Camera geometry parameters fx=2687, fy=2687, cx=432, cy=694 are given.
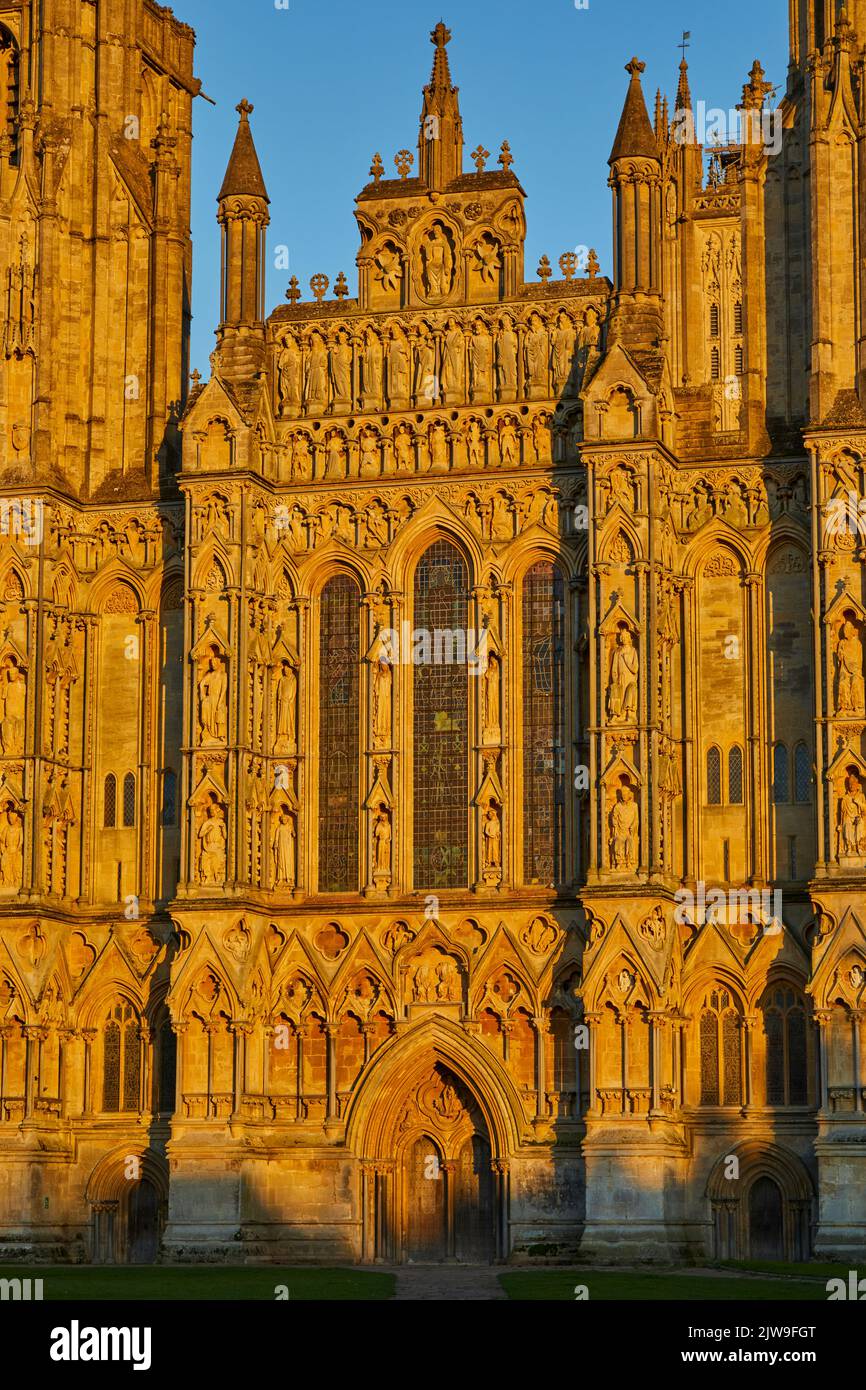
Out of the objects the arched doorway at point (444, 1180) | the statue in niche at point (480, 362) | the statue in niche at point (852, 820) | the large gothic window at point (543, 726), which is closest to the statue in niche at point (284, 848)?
the large gothic window at point (543, 726)

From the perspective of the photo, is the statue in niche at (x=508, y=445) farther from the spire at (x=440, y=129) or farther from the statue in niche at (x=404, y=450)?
the spire at (x=440, y=129)

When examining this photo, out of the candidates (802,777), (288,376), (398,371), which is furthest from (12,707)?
(802,777)

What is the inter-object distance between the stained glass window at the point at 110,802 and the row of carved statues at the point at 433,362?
7488 millimetres

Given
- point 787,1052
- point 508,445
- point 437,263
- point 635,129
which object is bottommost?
point 787,1052

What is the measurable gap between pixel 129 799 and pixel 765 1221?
1401 cm

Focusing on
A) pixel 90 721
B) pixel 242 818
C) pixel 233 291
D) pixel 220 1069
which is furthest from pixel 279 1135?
pixel 233 291

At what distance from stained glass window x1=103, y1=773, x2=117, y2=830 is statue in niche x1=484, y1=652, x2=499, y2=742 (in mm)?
7387

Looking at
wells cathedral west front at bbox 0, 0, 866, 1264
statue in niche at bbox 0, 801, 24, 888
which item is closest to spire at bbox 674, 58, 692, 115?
wells cathedral west front at bbox 0, 0, 866, 1264

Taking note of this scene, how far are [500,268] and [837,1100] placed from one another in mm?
16206

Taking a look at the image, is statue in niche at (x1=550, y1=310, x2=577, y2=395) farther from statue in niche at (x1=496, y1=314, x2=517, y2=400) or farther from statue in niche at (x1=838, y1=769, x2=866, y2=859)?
statue in niche at (x1=838, y1=769, x2=866, y2=859)

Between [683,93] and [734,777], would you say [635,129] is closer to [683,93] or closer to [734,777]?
[734,777]

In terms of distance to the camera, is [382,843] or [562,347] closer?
[382,843]

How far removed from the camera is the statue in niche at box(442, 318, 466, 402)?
48.5m

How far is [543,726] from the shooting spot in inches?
1860
